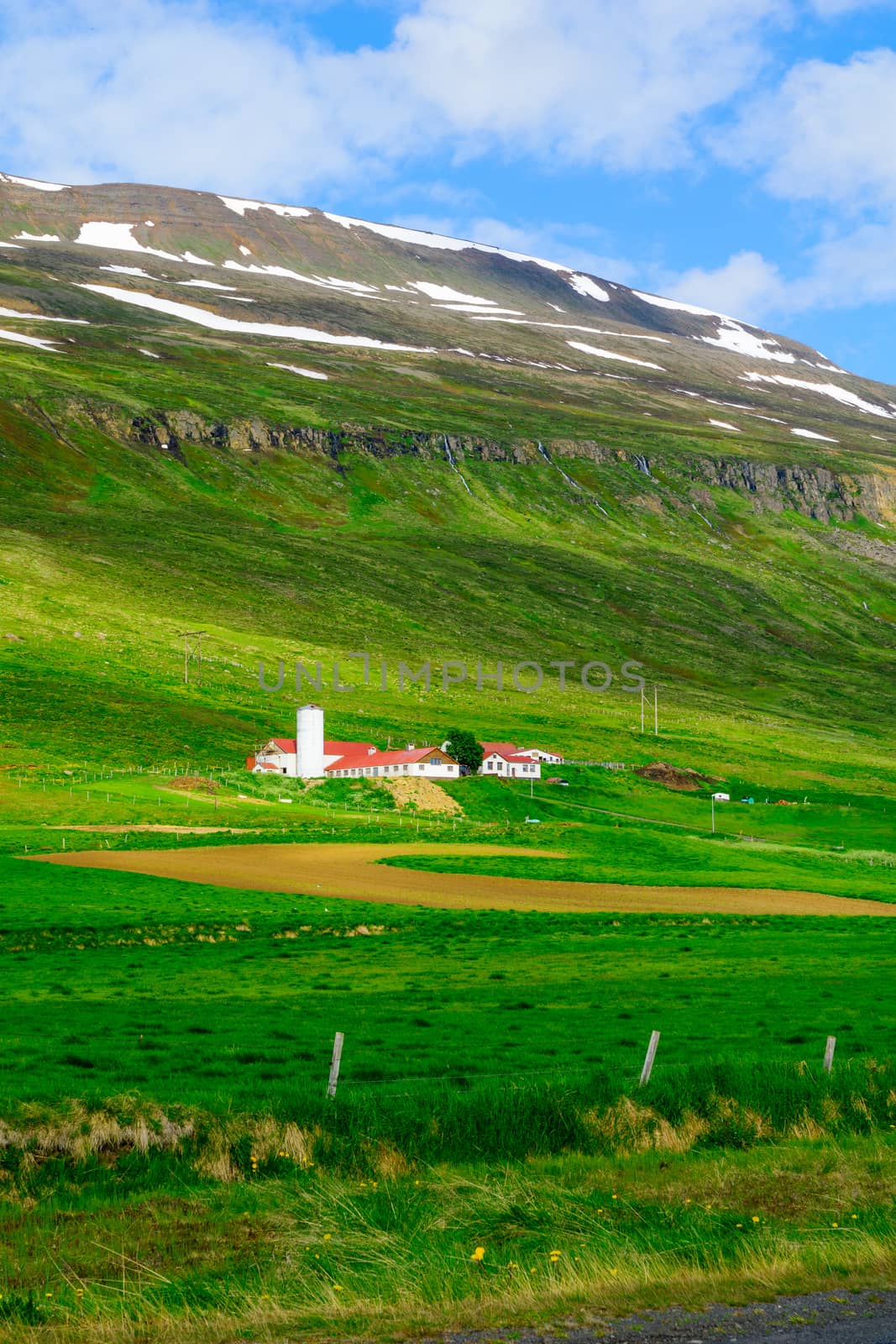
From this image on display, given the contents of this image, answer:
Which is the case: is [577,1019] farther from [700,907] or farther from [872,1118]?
[700,907]

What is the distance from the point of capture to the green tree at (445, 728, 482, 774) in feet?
434

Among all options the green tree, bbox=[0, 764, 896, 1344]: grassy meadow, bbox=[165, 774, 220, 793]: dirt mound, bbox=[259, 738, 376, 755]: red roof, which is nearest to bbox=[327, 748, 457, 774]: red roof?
the green tree

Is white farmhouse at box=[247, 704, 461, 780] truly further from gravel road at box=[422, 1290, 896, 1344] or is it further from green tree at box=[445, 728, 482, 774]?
gravel road at box=[422, 1290, 896, 1344]

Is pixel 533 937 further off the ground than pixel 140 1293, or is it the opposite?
pixel 140 1293

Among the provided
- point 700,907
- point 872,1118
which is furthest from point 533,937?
point 872,1118

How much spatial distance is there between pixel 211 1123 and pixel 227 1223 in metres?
2.98

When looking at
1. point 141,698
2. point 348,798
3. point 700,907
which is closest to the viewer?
point 700,907

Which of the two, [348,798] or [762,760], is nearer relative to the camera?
[348,798]

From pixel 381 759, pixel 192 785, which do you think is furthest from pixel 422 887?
pixel 381 759

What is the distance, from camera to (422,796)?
355 feet

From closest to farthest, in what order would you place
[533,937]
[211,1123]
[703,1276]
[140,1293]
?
[140,1293]
[703,1276]
[211,1123]
[533,937]

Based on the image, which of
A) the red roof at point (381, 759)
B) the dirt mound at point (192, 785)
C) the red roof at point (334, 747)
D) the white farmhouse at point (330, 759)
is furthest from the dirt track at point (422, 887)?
the red roof at point (334, 747)

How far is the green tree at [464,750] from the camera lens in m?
132

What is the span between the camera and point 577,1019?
28.9 m
